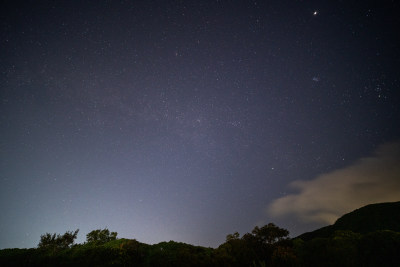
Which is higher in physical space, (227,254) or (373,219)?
(373,219)

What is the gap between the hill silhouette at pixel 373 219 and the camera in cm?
4244

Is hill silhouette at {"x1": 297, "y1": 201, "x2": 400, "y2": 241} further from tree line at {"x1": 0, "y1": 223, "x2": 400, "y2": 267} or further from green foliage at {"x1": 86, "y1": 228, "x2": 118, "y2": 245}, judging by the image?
green foliage at {"x1": 86, "y1": 228, "x2": 118, "y2": 245}

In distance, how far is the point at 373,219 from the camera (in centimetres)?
4656

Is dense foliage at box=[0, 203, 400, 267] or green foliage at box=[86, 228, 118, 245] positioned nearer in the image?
dense foliage at box=[0, 203, 400, 267]

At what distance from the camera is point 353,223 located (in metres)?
50.4

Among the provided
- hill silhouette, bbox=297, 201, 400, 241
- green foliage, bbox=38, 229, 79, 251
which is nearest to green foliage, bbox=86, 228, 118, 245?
green foliage, bbox=38, 229, 79, 251

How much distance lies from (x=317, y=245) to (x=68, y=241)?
5575 centimetres

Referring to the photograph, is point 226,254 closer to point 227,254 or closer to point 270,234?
point 227,254

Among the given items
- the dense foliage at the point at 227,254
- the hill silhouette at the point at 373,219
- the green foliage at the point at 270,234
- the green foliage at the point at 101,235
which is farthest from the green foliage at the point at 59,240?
the hill silhouette at the point at 373,219

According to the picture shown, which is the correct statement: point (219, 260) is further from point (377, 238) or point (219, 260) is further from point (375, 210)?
point (375, 210)

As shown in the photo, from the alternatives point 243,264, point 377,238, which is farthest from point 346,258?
point 243,264

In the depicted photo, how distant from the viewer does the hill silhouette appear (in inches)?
1671

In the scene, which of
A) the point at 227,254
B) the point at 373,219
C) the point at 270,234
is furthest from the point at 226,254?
the point at 373,219

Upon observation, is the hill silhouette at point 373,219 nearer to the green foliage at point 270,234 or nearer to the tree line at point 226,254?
the green foliage at point 270,234
